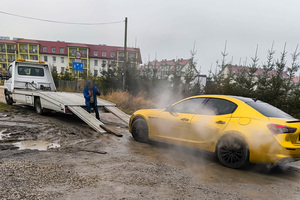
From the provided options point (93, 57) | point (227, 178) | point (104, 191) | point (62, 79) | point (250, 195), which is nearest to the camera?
point (104, 191)

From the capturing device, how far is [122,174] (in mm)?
3475

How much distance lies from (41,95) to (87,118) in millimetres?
2461

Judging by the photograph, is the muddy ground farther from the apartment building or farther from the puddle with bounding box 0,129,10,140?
the apartment building

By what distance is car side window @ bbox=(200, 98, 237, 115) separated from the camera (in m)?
4.35

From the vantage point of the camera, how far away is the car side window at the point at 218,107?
435cm

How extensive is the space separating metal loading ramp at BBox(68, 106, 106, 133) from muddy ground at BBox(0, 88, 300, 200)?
3.76ft

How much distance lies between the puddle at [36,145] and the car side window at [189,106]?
297 cm

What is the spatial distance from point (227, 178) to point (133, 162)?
1.72 m

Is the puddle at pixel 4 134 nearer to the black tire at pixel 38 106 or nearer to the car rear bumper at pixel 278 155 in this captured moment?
the black tire at pixel 38 106

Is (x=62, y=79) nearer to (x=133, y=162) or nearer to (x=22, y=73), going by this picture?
(x=22, y=73)

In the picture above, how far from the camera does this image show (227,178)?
3.62 meters

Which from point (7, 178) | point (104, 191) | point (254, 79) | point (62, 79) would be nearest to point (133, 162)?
point (104, 191)

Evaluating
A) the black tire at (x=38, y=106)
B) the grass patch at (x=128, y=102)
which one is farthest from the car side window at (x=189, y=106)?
the grass patch at (x=128, y=102)

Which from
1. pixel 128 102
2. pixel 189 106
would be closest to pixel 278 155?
pixel 189 106
